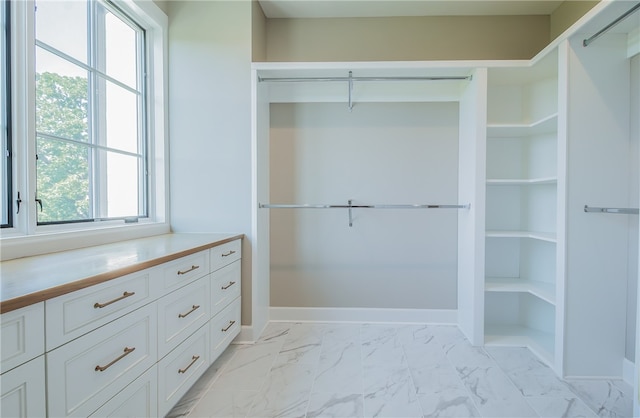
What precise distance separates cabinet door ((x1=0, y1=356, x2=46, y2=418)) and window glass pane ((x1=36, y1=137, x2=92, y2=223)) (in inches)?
37.5

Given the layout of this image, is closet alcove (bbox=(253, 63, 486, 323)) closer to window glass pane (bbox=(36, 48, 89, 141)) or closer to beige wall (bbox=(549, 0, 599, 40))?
beige wall (bbox=(549, 0, 599, 40))

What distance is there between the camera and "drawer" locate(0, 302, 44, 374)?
0.74 m

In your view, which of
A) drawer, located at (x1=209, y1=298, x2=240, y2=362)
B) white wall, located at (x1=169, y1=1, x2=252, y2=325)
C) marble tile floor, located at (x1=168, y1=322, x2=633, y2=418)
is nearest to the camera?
marble tile floor, located at (x1=168, y1=322, x2=633, y2=418)

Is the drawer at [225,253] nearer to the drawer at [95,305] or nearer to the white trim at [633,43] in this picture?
the drawer at [95,305]

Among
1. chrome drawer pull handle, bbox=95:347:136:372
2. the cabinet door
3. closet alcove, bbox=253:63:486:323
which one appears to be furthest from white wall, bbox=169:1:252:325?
the cabinet door

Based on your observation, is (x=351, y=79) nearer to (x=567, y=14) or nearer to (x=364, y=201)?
(x=364, y=201)

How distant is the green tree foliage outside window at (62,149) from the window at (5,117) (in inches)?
4.6

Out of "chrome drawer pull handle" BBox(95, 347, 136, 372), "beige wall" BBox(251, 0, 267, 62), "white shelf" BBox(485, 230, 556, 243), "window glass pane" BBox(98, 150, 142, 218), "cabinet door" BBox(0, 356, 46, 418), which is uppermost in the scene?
Answer: "beige wall" BBox(251, 0, 267, 62)

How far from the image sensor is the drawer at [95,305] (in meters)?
0.88

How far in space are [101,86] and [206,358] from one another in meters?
1.73

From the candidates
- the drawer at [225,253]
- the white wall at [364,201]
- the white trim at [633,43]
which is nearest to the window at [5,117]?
the drawer at [225,253]

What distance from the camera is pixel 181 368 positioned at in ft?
4.98

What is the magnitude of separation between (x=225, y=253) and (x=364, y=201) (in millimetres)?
1280

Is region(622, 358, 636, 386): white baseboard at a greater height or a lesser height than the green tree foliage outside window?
lesser
